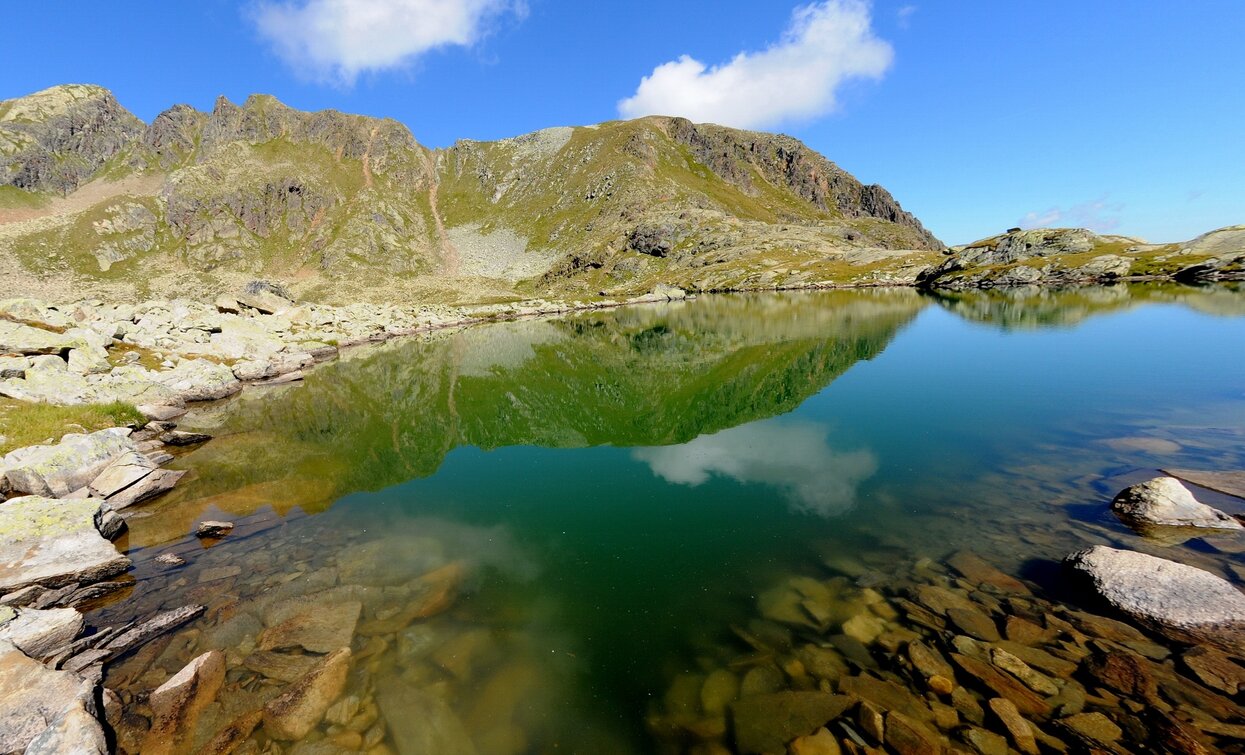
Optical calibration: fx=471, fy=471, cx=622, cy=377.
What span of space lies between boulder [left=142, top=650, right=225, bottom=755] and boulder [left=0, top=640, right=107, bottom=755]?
0.86m

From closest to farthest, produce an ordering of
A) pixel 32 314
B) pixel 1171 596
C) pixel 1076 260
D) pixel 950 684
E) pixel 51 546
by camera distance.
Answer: pixel 950 684, pixel 1171 596, pixel 51 546, pixel 32 314, pixel 1076 260

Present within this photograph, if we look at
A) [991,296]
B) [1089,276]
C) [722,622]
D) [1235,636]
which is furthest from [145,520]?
[1089,276]

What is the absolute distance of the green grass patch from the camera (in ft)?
75.0

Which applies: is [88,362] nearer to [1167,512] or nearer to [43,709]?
[43,709]

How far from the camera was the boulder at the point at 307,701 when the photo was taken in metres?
9.45

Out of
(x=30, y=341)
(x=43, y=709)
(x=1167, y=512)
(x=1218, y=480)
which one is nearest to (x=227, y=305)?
(x=30, y=341)

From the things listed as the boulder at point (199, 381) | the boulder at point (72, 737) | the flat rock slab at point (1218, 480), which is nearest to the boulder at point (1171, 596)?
the flat rock slab at point (1218, 480)

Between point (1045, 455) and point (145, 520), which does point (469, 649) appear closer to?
point (145, 520)

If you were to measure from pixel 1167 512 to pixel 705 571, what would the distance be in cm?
1380

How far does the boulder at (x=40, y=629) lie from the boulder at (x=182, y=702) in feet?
10.0

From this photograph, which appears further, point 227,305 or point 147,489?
point 227,305

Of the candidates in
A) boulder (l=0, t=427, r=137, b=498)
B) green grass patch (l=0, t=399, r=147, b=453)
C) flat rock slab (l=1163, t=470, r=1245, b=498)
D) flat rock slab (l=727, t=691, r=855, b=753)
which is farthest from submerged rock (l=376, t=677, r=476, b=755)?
green grass patch (l=0, t=399, r=147, b=453)

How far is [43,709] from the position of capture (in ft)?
28.7

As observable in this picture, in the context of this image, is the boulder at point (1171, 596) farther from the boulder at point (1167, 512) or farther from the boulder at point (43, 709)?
the boulder at point (43, 709)
